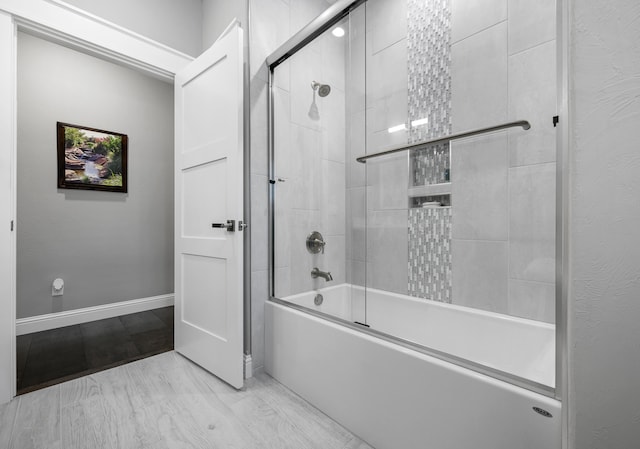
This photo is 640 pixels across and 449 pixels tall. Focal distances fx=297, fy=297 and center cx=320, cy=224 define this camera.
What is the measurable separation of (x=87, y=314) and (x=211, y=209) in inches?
81.4

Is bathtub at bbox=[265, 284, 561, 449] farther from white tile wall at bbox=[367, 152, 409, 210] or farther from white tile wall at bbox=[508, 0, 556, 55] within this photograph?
white tile wall at bbox=[508, 0, 556, 55]

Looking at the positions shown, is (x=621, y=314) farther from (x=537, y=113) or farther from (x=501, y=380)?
(x=537, y=113)

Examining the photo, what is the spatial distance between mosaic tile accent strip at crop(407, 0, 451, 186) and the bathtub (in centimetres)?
81

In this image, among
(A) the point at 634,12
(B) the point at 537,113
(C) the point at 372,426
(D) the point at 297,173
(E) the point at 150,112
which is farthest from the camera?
(E) the point at 150,112

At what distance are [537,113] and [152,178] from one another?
348 cm

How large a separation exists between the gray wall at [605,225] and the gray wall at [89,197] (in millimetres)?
3577

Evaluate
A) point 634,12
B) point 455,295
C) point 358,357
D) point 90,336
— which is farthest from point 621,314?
point 90,336

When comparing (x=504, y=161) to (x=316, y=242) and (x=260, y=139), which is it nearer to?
(x=316, y=242)

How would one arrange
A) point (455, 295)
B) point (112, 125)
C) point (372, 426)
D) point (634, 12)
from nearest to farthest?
point (634, 12) → point (372, 426) → point (455, 295) → point (112, 125)

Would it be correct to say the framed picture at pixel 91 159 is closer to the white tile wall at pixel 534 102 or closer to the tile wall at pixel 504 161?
the tile wall at pixel 504 161

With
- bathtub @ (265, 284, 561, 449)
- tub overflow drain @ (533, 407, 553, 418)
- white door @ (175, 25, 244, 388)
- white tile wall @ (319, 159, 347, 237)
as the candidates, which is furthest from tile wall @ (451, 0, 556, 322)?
white door @ (175, 25, 244, 388)

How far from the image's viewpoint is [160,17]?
7.06ft

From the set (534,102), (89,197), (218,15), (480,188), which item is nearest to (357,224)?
(480,188)

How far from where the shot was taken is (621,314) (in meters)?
0.48
